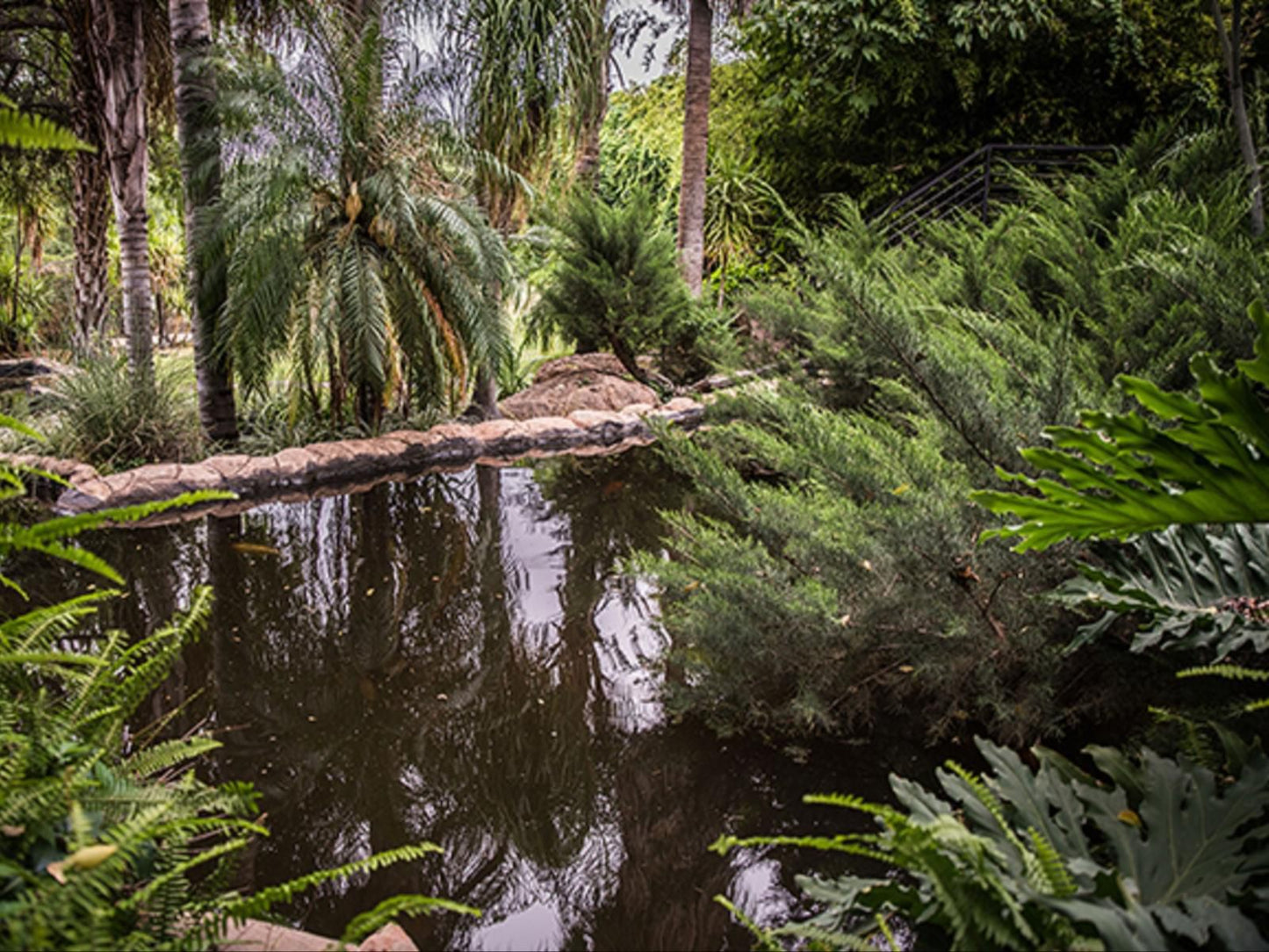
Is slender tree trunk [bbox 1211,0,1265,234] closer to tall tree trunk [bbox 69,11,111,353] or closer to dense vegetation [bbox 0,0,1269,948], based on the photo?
dense vegetation [bbox 0,0,1269,948]

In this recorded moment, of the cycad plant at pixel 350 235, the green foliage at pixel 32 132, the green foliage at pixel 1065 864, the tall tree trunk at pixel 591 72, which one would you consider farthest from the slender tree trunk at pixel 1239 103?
the tall tree trunk at pixel 591 72

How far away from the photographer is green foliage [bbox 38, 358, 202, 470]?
5523 mm

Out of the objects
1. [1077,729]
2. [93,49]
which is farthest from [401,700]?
[93,49]

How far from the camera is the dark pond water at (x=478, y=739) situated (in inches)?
72.8

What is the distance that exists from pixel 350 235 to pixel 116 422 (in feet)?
6.52

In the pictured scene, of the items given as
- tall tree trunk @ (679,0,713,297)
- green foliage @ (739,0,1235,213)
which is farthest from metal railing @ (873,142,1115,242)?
tall tree trunk @ (679,0,713,297)

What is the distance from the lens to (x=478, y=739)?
2.46 meters

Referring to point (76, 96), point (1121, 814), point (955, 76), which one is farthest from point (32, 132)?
point (955, 76)

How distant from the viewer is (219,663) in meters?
2.87

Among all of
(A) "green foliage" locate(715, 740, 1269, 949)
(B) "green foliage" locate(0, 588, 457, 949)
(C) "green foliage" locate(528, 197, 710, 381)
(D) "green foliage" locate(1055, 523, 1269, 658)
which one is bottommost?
(A) "green foliage" locate(715, 740, 1269, 949)

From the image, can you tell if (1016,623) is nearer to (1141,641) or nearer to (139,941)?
(1141,641)

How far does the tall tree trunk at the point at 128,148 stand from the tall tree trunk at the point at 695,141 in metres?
5.13

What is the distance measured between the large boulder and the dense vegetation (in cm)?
33

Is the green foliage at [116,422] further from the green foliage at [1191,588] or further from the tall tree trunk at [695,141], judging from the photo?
the green foliage at [1191,588]
